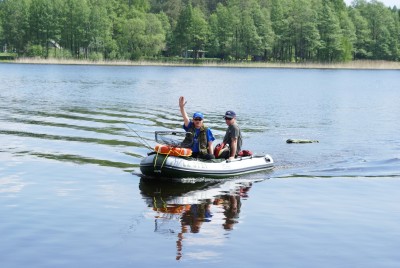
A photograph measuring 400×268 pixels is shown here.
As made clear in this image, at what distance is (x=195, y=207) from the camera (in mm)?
14688

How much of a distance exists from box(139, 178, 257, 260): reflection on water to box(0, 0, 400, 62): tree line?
105 metres

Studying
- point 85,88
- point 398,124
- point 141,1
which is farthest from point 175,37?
point 398,124

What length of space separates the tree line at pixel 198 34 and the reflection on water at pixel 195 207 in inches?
4153

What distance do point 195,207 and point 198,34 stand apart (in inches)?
4593

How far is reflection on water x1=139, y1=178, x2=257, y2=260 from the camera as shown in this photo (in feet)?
40.4

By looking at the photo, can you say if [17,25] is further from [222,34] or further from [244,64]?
[244,64]

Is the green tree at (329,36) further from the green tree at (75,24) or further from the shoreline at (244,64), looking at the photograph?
the green tree at (75,24)

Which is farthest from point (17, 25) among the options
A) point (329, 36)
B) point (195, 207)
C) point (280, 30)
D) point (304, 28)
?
point (195, 207)

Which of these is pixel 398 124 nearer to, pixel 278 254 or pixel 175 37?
pixel 278 254

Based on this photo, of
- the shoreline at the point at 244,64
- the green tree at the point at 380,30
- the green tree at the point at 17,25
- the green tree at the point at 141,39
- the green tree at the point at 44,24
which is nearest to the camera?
the shoreline at the point at 244,64

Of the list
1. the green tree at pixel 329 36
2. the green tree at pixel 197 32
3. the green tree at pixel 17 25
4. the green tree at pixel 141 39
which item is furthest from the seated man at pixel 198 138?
the green tree at pixel 17 25

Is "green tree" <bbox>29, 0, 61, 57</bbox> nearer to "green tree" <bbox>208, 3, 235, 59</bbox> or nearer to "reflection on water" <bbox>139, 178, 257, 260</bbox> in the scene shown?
"green tree" <bbox>208, 3, 235, 59</bbox>

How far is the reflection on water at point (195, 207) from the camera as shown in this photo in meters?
12.3

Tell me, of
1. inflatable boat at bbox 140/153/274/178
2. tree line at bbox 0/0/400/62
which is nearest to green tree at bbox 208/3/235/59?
tree line at bbox 0/0/400/62
